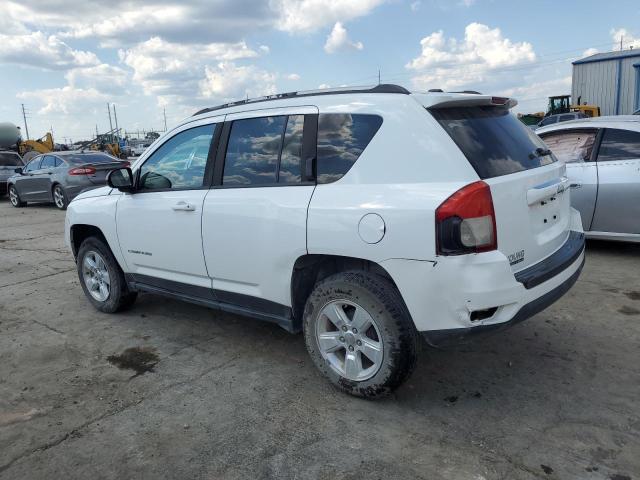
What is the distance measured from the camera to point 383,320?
2.99 m

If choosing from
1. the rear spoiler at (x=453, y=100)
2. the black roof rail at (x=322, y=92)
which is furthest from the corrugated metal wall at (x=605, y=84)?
the black roof rail at (x=322, y=92)

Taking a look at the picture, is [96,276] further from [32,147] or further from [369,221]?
[32,147]

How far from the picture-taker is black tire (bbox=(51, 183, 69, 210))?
13522mm

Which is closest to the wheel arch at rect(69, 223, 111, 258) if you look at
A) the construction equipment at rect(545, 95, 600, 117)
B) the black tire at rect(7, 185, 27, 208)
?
the black tire at rect(7, 185, 27, 208)

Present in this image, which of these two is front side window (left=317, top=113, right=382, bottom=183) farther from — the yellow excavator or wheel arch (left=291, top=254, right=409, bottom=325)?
the yellow excavator

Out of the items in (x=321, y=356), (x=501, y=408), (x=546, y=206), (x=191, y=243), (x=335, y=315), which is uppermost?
(x=546, y=206)

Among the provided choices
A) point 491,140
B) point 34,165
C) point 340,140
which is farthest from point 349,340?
point 34,165

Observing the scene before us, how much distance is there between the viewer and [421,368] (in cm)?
370

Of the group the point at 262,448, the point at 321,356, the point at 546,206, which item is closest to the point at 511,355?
the point at 546,206

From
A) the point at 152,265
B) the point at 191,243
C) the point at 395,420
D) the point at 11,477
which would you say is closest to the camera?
the point at 11,477

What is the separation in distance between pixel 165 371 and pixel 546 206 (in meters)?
2.80

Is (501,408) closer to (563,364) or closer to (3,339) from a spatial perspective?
(563,364)

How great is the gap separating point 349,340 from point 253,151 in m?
1.46

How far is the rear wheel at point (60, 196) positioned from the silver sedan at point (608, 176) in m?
11.8
